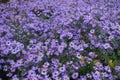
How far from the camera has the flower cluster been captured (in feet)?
12.4

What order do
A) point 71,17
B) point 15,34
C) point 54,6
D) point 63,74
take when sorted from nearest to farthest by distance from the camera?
point 63,74, point 15,34, point 71,17, point 54,6

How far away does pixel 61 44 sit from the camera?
4113 mm

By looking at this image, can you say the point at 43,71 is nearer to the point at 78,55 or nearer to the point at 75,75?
the point at 75,75

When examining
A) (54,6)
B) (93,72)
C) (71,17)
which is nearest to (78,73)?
(93,72)

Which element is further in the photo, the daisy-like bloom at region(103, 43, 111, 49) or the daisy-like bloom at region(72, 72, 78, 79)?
the daisy-like bloom at region(103, 43, 111, 49)

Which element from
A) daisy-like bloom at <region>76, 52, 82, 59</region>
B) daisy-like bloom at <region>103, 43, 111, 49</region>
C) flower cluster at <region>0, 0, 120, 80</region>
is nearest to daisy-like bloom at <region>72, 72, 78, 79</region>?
flower cluster at <region>0, 0, 120, 80</region>

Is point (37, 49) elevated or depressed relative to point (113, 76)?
elevated

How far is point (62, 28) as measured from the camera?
470 cm

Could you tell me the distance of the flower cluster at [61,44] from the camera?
377 centimetres

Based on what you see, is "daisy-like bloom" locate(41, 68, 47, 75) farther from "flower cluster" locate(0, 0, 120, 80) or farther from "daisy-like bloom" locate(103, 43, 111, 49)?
"daisy-like bloom" locate(103, 43, 111, 49)

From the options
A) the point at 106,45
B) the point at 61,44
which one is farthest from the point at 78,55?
the point at 106,45

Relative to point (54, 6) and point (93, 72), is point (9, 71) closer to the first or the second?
point (93, 72)

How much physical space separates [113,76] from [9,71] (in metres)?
1.24

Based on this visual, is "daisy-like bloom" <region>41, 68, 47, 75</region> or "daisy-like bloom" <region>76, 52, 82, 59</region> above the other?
"daisy-like bloom" <region>76, 52, 82, 59</region>
